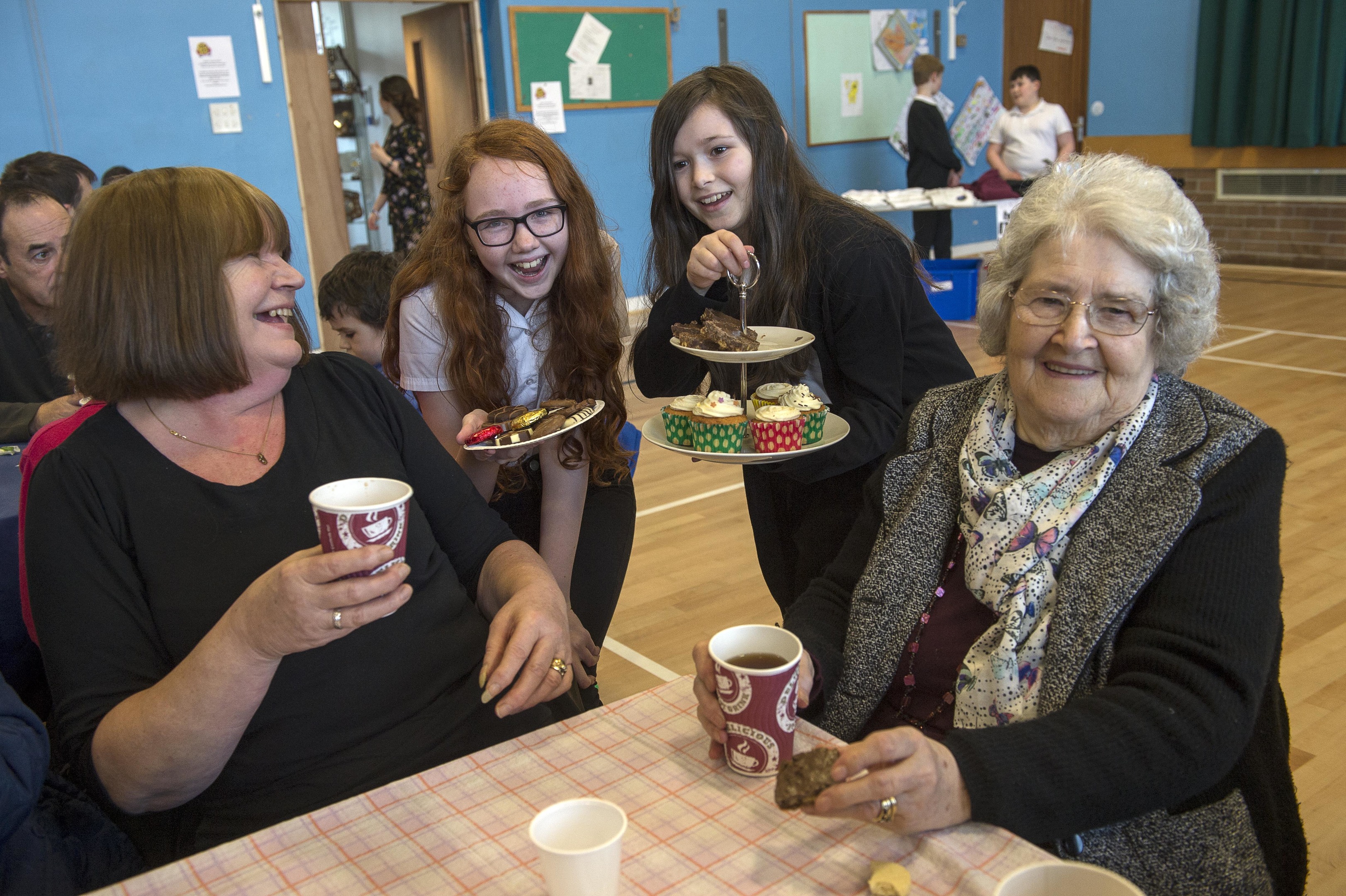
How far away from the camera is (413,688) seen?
140 cm

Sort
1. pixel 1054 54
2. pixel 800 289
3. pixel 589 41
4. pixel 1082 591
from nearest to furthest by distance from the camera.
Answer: pixel 1082 591 < pixel 800 289 < pixel 589 41 < pixel 1054 54

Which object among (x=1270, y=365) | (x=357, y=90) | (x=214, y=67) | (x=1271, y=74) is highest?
(x=357, y=90)

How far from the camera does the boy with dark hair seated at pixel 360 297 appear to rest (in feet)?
9.02

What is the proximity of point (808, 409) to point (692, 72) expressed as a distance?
5.39 m

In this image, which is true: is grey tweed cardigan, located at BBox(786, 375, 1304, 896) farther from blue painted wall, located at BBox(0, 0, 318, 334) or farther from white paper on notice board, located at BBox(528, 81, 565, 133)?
white paper on notice board, located at BBox(528, 81, 565, 133)

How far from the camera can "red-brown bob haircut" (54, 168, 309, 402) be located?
4.24 ft

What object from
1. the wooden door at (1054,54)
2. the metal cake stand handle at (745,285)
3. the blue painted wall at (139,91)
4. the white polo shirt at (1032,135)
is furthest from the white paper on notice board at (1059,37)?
the metal cake stand handle at (745,285)

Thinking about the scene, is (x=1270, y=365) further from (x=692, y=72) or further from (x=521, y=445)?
Answer: (x=521, y=445)

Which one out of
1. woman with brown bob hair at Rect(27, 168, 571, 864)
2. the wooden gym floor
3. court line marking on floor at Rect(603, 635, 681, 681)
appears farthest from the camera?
court line marking on floor at Rect(603, 635, 681, 681)

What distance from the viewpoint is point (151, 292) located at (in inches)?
51.1

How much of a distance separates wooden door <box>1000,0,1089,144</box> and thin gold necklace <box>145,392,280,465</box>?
32.6 ft

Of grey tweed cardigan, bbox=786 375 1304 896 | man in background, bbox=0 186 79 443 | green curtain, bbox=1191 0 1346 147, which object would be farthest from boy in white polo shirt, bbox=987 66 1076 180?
grey tweed cardigan, bbox=786 375 1304 896

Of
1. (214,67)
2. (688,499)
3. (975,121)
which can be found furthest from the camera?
(975,121)

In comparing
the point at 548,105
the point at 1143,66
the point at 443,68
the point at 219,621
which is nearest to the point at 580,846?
the point at 219,621
